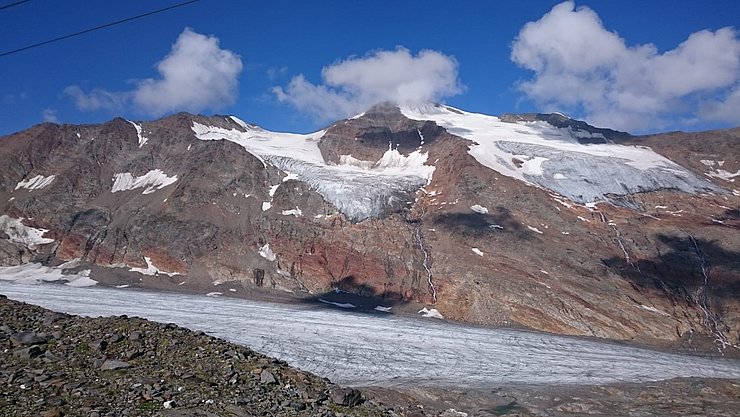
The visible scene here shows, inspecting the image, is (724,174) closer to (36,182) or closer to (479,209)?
(479,209)

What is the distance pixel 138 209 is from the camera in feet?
244

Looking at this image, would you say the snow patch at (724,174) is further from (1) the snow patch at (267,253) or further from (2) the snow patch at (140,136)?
(2) the snow patch at (140,136)

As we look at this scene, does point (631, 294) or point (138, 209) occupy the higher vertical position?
point (138, 209)

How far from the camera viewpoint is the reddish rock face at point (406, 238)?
5416 centimetres

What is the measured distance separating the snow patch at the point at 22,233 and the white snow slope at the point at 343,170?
101ft

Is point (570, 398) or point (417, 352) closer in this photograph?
point (570, 398)

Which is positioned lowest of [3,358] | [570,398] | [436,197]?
[570,398]

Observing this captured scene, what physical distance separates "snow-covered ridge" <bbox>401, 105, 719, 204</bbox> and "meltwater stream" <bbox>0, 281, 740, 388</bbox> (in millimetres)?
38824

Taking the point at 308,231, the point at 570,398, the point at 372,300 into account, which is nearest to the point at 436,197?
the point at 308,231

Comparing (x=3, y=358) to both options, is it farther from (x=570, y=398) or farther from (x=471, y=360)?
(x=471, y=360)

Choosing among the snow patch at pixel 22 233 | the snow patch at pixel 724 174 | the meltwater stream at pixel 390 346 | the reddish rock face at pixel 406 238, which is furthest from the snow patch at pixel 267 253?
the snow patch at pixel 724 174

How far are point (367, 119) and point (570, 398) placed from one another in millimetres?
93579

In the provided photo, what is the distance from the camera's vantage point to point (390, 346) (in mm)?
38969

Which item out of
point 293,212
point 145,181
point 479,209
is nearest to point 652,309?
point 479,209
